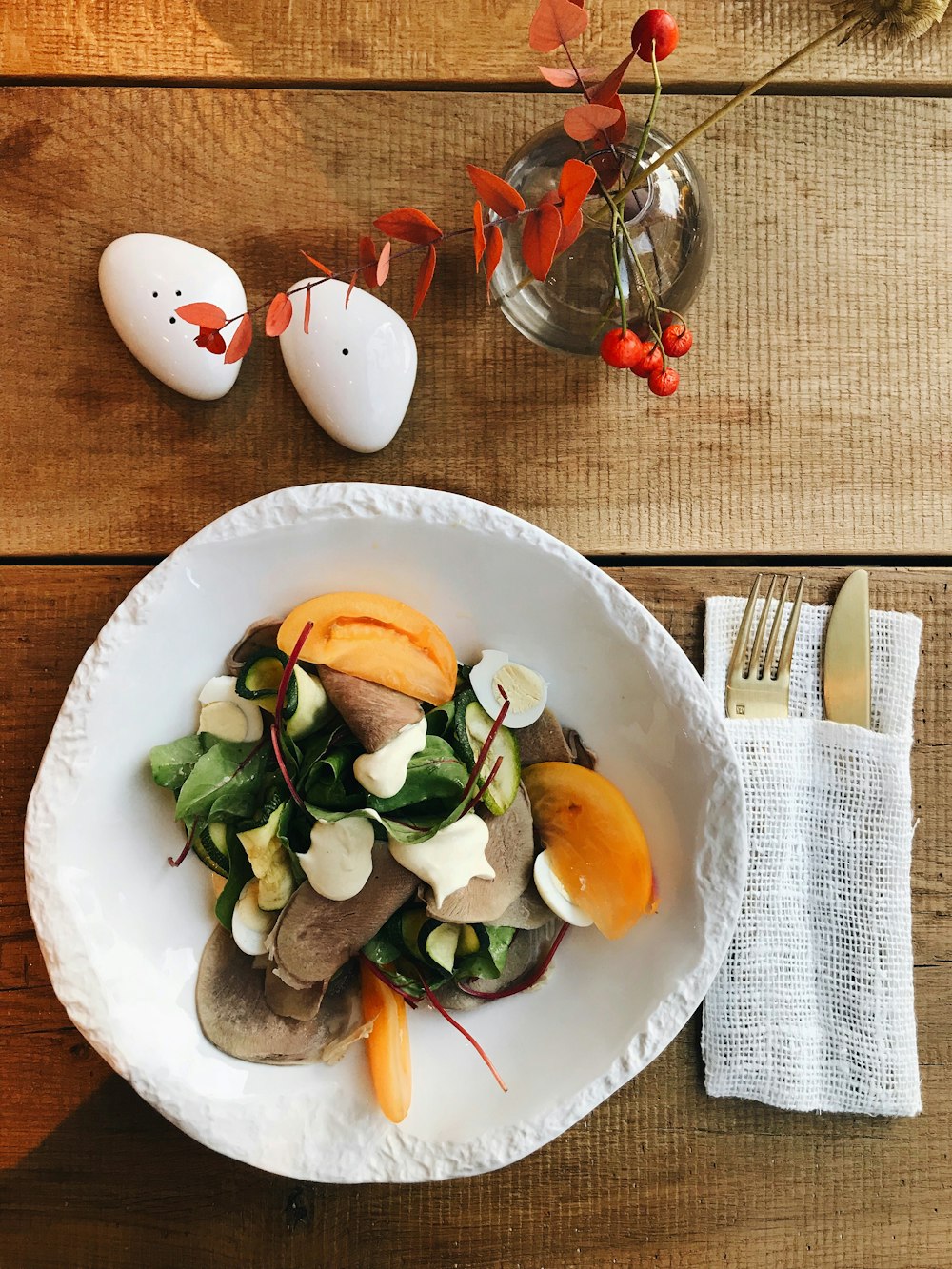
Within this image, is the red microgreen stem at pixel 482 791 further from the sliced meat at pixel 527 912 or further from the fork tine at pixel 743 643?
the fork tine at pixel 743 643

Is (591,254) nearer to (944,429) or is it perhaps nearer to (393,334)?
(393,334)

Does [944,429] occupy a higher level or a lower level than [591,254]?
lower

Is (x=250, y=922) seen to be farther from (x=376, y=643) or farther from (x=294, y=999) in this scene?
(x=376, y=643)

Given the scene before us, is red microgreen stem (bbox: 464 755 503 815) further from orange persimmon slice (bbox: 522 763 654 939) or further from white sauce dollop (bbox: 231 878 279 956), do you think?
white sauce dollop (bbox: 231 878 279 956)

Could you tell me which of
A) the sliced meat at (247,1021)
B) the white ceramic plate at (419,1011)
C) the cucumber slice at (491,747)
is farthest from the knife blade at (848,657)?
the sliced meat at (247,1021)

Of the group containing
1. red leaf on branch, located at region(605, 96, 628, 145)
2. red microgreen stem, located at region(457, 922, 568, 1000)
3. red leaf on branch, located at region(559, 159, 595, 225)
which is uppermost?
red leaf on branch, located at region(605, 96, 628, 145)

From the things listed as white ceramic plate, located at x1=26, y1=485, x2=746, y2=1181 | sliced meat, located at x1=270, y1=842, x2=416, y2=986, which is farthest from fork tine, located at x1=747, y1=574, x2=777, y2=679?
sliced meat, located at x1=270, y1=842, x2=416, y2=986

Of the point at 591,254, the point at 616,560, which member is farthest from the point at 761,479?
the point at 591,254
